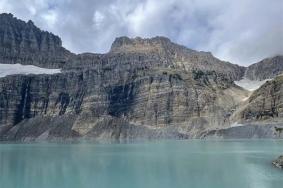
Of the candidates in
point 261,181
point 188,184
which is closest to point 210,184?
point 188,184

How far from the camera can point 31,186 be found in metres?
54.4

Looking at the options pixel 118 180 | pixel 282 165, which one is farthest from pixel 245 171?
pixel 118 180

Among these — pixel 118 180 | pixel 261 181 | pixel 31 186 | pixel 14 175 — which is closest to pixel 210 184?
pixel 261 181

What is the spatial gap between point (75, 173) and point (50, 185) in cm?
1130

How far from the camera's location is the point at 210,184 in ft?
166

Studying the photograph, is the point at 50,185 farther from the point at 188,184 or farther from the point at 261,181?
the point at 261,181

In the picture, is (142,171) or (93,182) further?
(142,171)

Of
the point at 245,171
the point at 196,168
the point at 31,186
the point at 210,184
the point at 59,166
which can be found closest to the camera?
the point at 210,184

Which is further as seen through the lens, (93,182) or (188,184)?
(93,182)

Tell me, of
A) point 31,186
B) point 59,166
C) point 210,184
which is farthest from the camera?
point 59,166

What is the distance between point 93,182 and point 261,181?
62.1 feet

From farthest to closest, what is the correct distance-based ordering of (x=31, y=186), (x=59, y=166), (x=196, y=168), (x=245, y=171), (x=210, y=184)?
(x=59, y=166) → (x=196, y=168) → (x=245, y=171) → (x=31, y=186) → (x=210, y=184)

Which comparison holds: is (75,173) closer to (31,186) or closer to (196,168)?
(31,186)

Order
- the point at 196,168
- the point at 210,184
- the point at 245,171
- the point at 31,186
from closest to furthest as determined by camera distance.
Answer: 1. the point at 210,184
2. the point at 31,186
3. the point at 245,171
4. the point at 196,168
